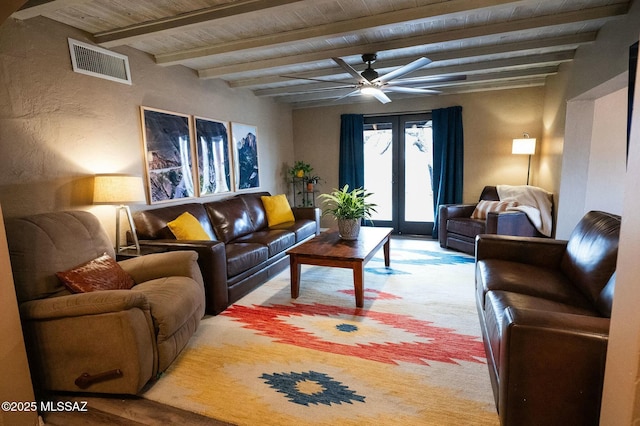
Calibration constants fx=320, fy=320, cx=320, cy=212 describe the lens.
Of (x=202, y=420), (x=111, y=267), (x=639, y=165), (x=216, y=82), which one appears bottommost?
(x=202, y=420)

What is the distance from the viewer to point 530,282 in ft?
6.95

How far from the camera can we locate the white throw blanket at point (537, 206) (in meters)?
4.14

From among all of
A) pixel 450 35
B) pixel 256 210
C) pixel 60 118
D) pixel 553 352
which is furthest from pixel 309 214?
pixel 553 352

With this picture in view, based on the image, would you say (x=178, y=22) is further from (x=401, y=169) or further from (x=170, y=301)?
(x=401, y=169)

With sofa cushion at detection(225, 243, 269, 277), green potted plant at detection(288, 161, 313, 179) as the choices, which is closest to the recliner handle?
sofa cushion at detection(225, 243, 269, 277)

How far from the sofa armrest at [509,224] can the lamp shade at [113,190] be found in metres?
3.83

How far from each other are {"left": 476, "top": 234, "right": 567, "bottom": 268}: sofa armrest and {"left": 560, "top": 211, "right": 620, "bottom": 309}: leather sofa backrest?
9cm

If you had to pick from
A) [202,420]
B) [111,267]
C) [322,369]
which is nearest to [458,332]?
[322,369]

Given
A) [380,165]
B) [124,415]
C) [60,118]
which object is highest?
[60,118]

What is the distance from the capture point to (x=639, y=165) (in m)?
0.88

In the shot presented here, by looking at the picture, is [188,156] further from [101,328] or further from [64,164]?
[101,328]

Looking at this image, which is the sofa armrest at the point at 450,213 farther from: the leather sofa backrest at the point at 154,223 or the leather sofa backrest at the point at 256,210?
the leather sofa backrest at the point at 154,223

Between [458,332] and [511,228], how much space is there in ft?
7.05

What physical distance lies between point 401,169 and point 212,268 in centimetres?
397
